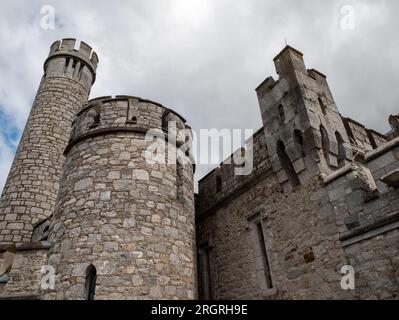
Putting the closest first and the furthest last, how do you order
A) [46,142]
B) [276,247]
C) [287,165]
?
[276,247], [287,165], [46,142]

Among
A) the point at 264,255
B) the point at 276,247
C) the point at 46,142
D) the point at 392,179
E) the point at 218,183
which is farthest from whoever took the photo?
the point at 46,142

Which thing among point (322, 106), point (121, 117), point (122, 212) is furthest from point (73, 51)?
point (322, 106)

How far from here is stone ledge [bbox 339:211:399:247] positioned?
4188mm

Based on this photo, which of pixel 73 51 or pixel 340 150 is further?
pixel 73 51

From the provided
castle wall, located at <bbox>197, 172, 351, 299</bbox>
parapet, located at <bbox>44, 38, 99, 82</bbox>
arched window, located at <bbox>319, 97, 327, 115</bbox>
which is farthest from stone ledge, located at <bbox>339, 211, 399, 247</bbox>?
parapet, located at <bbox>44, 38, 99, 82</bbox>

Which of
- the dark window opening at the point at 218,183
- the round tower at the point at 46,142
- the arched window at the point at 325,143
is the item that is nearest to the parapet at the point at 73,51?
the round tower at the point at 46,142

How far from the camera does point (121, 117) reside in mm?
6559

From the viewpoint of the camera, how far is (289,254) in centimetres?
566

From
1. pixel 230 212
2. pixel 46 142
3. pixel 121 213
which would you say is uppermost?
pixel 46 142

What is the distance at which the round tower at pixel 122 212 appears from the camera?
4.90 m

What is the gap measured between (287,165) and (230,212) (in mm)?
1978

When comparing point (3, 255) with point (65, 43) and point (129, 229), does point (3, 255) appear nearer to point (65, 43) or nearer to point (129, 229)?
point (129, 229)

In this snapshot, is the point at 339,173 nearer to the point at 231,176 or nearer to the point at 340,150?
the point at 340,150

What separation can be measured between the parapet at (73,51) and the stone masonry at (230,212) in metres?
7.37
